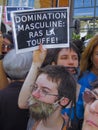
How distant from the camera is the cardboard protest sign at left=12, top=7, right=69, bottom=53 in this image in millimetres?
2449

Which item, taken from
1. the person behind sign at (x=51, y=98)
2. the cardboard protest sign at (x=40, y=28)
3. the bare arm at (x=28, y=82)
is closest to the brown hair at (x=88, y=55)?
the cardboard protest sign at (x=40, y=28)

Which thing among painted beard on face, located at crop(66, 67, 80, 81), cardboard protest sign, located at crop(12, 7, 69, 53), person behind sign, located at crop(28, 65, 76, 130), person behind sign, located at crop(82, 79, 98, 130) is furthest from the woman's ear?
painted beard on face, located at crop(66, 67, 80, 81)

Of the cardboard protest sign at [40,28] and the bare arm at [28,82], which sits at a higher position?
the cardboard protest sign at [40,28]

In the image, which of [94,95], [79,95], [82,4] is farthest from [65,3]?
[94,95]

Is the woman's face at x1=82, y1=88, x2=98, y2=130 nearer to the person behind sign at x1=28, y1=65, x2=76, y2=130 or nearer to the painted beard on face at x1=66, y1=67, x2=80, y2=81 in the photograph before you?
the person behind sign at x1=28, y1=65, x2=76, y2=130

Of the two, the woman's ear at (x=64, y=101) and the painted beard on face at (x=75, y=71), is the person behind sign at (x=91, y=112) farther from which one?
the painted beard on face at (x=75, y=71)

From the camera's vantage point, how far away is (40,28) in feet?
8.24

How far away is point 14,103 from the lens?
255 cm

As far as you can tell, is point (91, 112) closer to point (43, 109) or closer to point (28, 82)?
point (43, 109)

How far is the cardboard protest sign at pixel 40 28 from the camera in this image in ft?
8.04

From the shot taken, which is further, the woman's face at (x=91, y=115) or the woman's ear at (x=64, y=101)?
the woman's ear at (x=64, y=101)

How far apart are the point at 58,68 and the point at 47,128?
1.17ft

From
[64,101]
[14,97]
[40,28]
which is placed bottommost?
[14,97]

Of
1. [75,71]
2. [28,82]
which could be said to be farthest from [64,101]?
[75,71]
